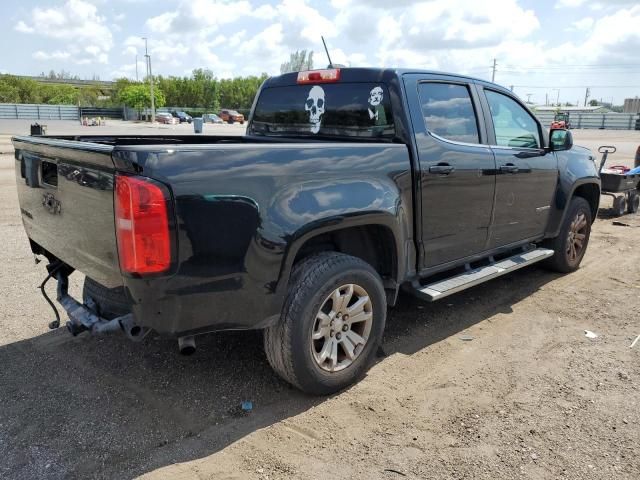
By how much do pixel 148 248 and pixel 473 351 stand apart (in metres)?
2.60

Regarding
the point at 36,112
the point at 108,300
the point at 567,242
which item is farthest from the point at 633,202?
the point at 36,112

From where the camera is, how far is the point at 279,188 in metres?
2.90

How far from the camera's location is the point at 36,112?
183 feet

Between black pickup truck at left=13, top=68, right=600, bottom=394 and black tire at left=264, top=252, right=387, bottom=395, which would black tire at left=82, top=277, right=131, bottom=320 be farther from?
black tire at left=264, top=252, right=387, bottom=395

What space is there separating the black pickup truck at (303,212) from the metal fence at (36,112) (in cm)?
5602

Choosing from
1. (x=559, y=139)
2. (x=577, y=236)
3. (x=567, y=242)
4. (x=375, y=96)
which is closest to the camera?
(x=375, y=96)

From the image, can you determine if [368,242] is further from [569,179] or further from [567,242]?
[567,242]

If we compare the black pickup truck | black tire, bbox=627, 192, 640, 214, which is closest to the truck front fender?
the black pickup truck

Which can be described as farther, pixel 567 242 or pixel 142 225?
pixel 567 242

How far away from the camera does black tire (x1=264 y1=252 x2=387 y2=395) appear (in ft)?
10.1

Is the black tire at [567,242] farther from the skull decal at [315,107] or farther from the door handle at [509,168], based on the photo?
the skull decal at [315,107]

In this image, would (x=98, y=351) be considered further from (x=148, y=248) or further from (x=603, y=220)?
(x=603, y=220)

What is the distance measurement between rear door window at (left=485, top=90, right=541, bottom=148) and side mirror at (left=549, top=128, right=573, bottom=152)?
0.18 meters

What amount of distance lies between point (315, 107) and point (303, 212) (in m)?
1.60
